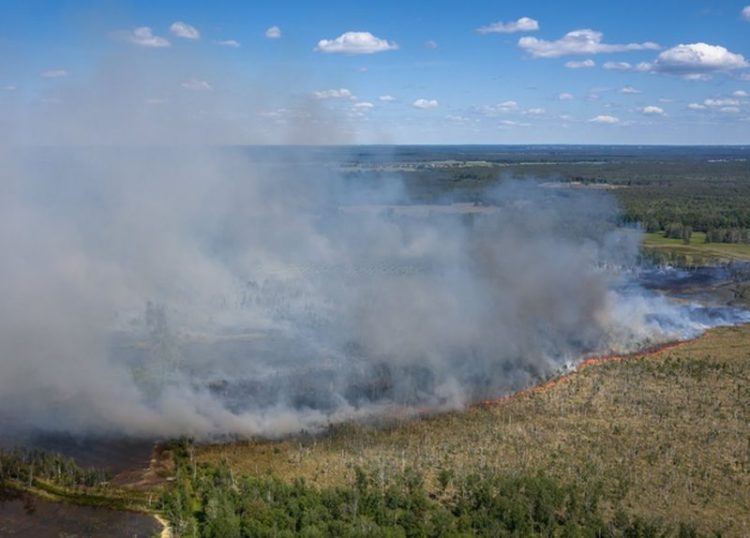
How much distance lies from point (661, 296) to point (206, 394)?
152ft

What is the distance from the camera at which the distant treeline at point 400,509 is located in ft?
84.4

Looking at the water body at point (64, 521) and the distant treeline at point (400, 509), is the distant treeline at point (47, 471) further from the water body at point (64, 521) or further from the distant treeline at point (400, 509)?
the distant treeline at point (400, 509)

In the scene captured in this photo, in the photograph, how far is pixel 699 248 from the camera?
3784 inches

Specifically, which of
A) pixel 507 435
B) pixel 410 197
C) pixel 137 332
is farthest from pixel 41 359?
pixel 410 197

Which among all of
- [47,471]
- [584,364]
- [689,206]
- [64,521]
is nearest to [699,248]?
[689,206]

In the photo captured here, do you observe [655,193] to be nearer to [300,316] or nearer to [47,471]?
[300,316]

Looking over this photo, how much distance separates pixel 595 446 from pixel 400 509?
11.3m

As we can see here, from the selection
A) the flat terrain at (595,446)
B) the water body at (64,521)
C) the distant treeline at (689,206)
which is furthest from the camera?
the distant treeline at (689,206)

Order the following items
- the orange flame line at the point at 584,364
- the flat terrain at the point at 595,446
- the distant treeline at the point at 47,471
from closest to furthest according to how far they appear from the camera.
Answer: the flat terrain at the point at 595,446
the distant treeline at the point at 47,471
the orange flame line at the point at 584,364

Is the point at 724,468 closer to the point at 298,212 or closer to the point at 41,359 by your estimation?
the point at 41,359

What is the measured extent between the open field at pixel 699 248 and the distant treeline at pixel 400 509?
223 feet

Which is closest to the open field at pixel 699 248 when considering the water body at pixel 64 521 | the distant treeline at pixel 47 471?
the distant treeline at pixel 47 471

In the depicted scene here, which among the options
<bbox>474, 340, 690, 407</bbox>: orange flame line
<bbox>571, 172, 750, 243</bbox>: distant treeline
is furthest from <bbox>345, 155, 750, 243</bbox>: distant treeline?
<bbox>474, 340, 690, 407</bbox>: orange flame line

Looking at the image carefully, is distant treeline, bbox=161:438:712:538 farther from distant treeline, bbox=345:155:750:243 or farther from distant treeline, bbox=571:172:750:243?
distant treeline, bbox=571:172:750:243
